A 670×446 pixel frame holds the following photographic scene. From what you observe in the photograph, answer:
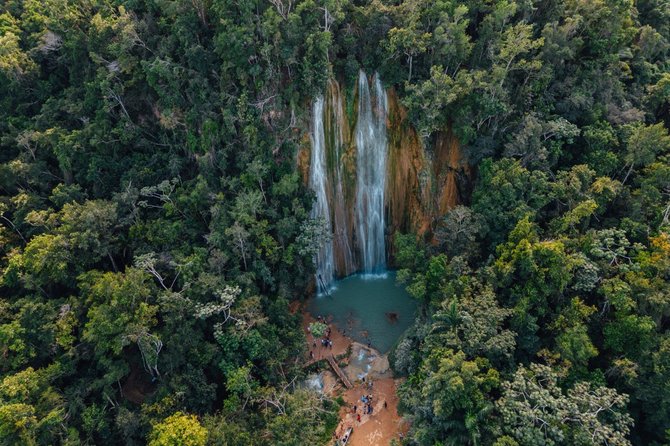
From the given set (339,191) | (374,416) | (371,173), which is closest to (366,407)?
(374,416)

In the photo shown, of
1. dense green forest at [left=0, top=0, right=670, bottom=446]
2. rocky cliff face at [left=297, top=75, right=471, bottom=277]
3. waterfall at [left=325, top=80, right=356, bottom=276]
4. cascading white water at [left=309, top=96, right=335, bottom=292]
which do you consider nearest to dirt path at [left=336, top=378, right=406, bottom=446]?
dense green forest at [left=0, top=0, right=670, bottom=446]

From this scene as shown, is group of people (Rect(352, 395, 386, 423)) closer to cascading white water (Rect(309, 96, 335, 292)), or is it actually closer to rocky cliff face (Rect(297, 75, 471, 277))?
cascading white water (Rect(309, 96, 335, 292))

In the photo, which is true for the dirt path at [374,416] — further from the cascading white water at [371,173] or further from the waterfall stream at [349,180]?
the cascading white water at [371,173]

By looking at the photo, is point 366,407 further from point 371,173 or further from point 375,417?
point 371,173

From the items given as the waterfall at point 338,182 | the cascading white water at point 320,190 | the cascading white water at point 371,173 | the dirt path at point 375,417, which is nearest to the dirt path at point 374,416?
the dirt path at point 375,417

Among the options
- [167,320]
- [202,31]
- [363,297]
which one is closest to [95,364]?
[167,320]

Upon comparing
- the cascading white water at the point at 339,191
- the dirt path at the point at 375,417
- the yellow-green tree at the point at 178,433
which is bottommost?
the dirt path at the point at 375,417
